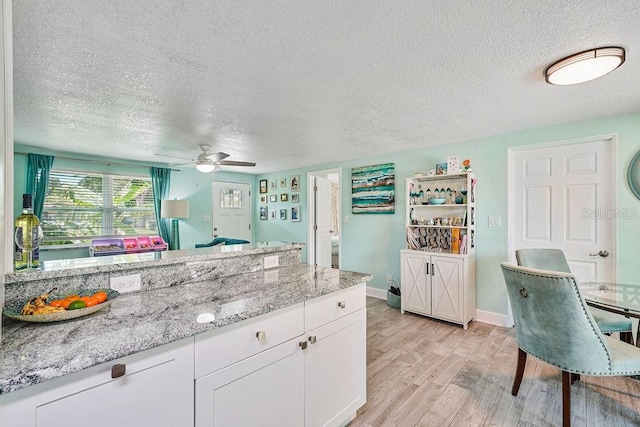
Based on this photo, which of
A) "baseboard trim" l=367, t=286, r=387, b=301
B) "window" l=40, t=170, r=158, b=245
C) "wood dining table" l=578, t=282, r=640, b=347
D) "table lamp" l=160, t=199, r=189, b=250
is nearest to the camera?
"wood dining table" l=578, t=282, r=640, b=347

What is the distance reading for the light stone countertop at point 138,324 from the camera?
0.79 metres

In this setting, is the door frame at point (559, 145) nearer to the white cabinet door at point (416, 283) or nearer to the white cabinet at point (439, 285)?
the white cabinet at point (439, 285)

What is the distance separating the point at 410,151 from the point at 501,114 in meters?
1.45

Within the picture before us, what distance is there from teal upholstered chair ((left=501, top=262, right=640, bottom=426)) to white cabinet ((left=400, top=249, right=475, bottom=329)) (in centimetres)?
145

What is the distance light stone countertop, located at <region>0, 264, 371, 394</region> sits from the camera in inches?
31.1

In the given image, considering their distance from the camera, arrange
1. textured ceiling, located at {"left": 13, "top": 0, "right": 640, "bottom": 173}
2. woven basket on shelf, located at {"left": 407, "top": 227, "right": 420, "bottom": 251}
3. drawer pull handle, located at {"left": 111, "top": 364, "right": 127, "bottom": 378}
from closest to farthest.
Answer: drawer pull handle, located at {"left": 111, "top": 364, "right": 127, "bottom": 378} → textured ceiling, located at {"left": 13, "top": 0, "right": 640, "bottom": 173} → woven basket on shelf, located at {"left": 407, "top": 227, "right": 420, "bottom": 251}

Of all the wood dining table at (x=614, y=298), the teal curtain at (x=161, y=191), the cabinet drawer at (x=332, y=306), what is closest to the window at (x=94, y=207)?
the teal curtain at (x=161, y=191)

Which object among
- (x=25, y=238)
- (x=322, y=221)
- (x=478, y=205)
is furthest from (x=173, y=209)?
(x=478, y=205)

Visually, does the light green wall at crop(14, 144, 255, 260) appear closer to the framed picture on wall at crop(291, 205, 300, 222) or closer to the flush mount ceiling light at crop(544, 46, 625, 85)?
the framed picture on wall at crop(291, 205, 300, 222)

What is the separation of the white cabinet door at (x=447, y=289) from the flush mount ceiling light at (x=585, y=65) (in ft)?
6.48

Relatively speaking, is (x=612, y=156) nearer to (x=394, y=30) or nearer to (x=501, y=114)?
(x=501, y=114)

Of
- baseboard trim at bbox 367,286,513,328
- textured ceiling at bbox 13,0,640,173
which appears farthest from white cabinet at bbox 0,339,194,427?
baseboard trim at bbox 367,286,513,328

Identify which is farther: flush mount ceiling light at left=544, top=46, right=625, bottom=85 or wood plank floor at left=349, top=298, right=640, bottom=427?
wood plank floor at left=349, top=298, right=640, bottom=427

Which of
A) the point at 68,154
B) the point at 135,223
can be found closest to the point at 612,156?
the point at 135,223
